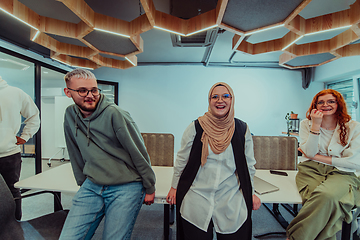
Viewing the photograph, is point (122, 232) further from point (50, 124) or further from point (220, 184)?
point (50, 124)

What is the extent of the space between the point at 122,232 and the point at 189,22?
212 cm

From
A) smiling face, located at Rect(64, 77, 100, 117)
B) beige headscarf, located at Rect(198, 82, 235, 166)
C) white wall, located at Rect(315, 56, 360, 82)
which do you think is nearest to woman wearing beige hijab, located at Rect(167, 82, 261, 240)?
beige headscarf, located at Rect(198, 82, 235, 166)

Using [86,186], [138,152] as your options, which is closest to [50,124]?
[86,186]

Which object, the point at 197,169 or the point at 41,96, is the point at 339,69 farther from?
the point at 41,96

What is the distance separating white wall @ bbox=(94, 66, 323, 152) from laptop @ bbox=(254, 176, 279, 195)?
341 cm

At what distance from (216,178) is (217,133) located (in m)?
0.33

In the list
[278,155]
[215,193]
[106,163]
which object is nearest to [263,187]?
[215,193]

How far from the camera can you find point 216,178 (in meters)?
1.14

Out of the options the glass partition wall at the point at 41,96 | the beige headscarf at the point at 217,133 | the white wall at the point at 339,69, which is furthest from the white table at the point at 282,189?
the glass partition wall at the point at 41,96

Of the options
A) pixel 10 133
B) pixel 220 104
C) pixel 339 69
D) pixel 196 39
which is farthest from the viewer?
pixel 339 69

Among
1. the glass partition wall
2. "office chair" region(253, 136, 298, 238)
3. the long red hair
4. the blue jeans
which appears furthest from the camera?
the glass partition wall

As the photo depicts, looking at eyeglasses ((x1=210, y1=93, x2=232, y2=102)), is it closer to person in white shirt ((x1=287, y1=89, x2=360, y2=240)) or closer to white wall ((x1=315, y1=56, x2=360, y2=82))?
→ person in white shirt ((x1=287, y1=89, x2=360, y2=240))

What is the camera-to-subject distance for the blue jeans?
1.01 meters

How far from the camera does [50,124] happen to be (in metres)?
4.77
